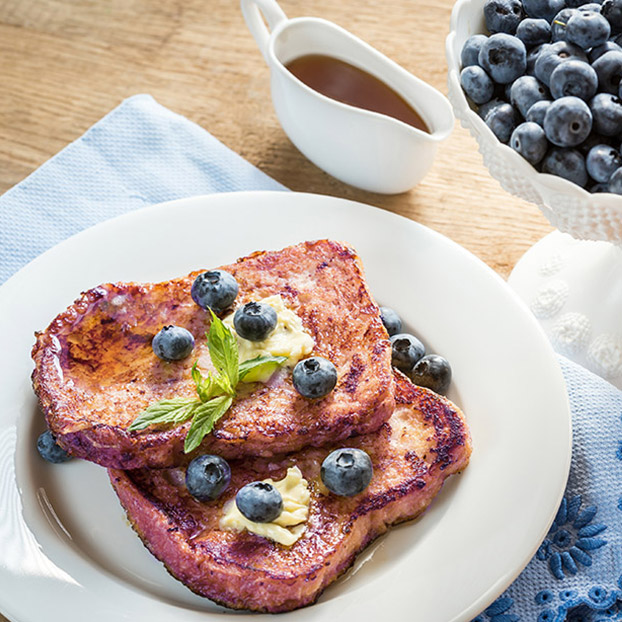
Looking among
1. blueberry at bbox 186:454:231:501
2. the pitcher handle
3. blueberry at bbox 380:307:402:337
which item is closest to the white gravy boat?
the pitcher handle

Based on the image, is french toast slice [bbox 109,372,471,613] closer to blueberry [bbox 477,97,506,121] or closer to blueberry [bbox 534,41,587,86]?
blueberry [bbox 477,97,506,121]

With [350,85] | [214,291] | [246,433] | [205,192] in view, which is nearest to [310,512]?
[246,433]

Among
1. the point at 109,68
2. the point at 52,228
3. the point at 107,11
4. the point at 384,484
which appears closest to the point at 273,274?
the point at 384,484

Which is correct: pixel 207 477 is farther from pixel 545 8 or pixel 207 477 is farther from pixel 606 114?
Result: pixel 545 8

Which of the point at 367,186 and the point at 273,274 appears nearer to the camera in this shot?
the point at 273,274

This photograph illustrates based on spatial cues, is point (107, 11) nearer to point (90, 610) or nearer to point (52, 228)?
point (52, 228)

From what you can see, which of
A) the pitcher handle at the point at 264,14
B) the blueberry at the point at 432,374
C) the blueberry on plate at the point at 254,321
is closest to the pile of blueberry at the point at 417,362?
the blueberry at the point at 432,374

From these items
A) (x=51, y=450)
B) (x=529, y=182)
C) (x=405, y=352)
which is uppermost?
(x=529, y=182)
